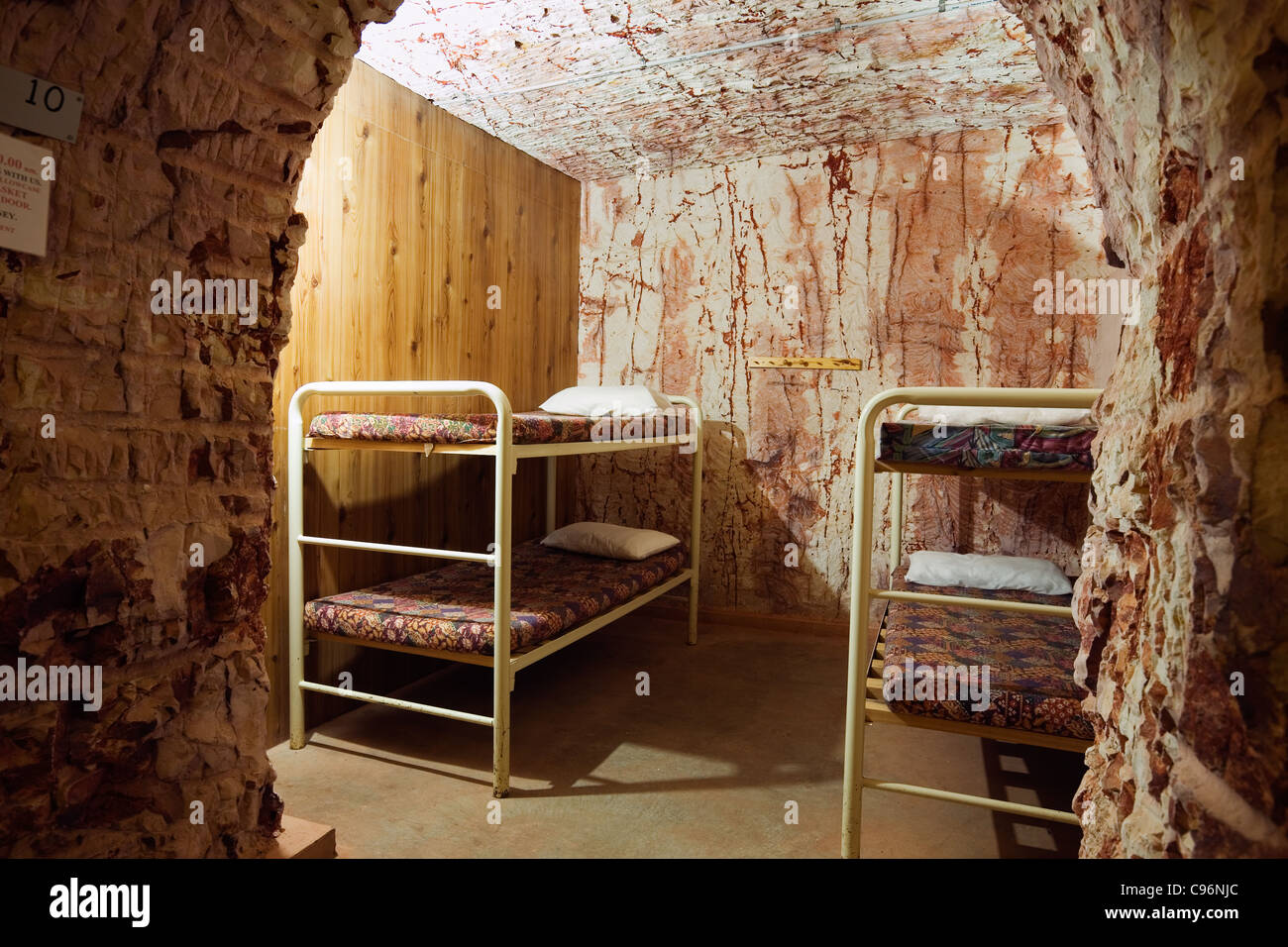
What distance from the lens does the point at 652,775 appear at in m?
2.27

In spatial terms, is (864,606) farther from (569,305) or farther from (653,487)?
(569,305)

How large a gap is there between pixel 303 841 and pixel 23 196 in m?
1.31

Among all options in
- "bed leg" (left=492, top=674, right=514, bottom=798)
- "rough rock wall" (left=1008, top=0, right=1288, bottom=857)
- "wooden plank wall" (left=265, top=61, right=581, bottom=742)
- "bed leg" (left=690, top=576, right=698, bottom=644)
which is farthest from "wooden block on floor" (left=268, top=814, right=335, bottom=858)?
"bed leg" (left=690, top=576, right=698, bottom=644)

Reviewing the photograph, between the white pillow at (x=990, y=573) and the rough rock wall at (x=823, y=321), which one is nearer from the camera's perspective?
the white pillow at (x=990, y=573)

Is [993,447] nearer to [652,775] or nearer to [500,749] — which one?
[652,775]

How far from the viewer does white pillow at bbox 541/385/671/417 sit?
10.7ft

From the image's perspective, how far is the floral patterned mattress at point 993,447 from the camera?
1745mm

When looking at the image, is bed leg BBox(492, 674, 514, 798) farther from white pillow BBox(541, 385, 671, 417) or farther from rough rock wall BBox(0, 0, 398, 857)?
white pillow BBox(541, 385, 671, 417)

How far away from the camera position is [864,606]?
1.77 metres

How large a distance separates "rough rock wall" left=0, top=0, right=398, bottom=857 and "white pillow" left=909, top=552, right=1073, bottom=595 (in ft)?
8.01

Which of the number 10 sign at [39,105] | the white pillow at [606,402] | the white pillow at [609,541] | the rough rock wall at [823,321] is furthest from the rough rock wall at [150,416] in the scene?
the rough rock wall at [823,321]

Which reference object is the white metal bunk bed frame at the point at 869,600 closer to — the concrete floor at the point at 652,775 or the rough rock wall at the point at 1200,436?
the concrete floor at the point at 652,775

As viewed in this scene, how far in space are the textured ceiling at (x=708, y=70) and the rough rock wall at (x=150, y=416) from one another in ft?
4.26
